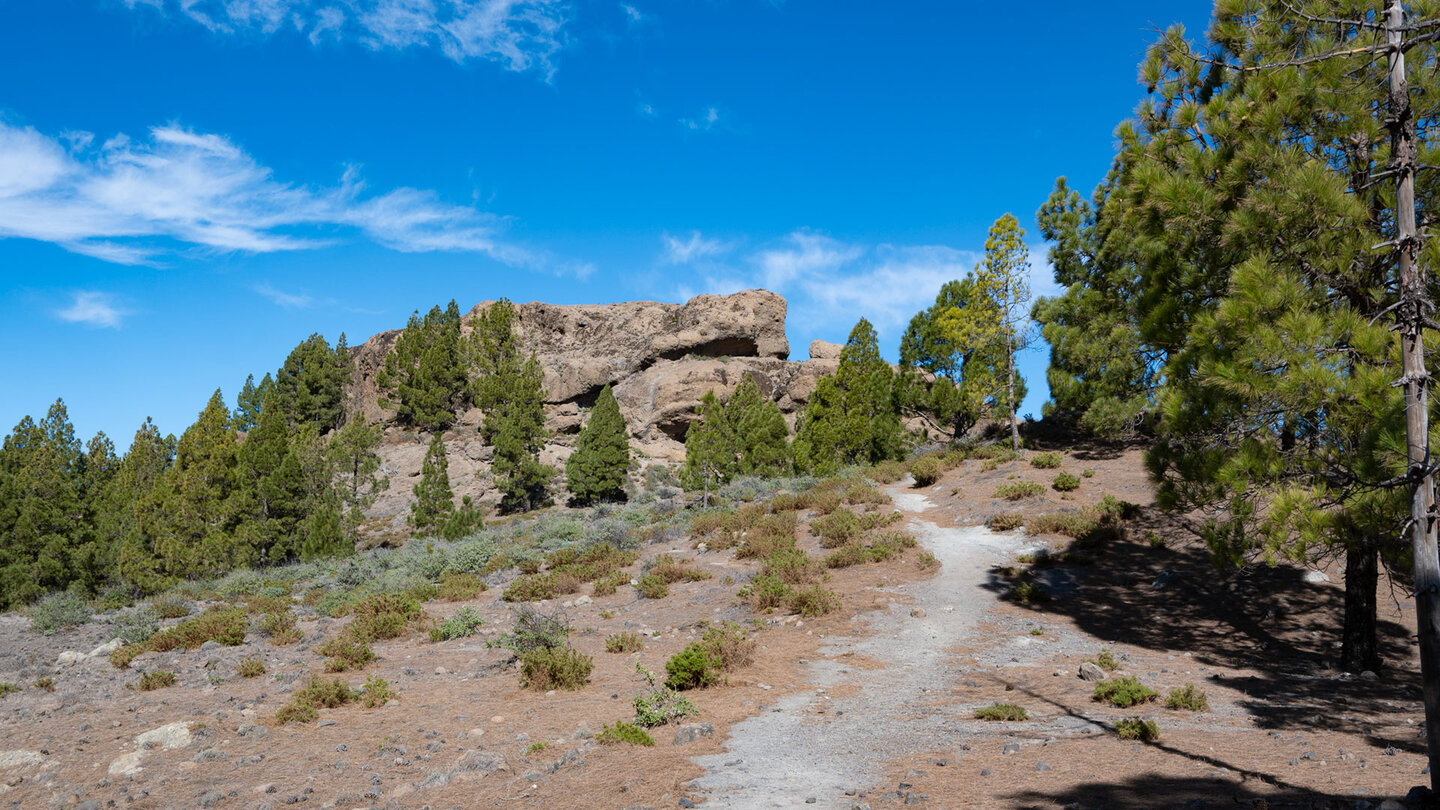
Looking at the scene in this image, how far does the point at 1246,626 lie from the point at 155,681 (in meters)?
17.6

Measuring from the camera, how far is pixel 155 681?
10.4 meters

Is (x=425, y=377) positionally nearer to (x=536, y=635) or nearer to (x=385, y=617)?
(x=385, y=617)

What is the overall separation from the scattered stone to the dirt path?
31 centimetres

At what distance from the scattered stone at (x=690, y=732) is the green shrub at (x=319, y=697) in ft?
15.2

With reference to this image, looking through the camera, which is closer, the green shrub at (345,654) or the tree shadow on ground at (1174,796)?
the tree shadow on ground at (1174,796)

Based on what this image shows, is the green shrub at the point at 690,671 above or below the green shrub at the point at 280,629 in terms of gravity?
above

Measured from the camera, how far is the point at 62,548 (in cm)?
2928

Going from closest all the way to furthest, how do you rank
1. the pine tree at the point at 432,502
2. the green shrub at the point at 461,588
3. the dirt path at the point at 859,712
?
the dirt path at the point at 859,712 < the green shrub at the point at 461,588 < the pine tree at the point at 432,502

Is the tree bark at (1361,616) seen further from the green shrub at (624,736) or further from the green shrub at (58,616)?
the green shrub at (58,616)

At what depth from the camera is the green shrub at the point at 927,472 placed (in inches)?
1077

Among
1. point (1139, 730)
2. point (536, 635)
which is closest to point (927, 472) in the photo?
point (536, 635)

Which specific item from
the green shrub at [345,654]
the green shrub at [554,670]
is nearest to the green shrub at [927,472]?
the green shrub at [554,670]

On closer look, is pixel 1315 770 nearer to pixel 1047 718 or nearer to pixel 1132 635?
pixel 1047 718

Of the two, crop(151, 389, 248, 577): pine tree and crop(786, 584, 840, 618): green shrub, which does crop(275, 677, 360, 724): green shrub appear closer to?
crop(786, 584, 840, 618): green shrub
